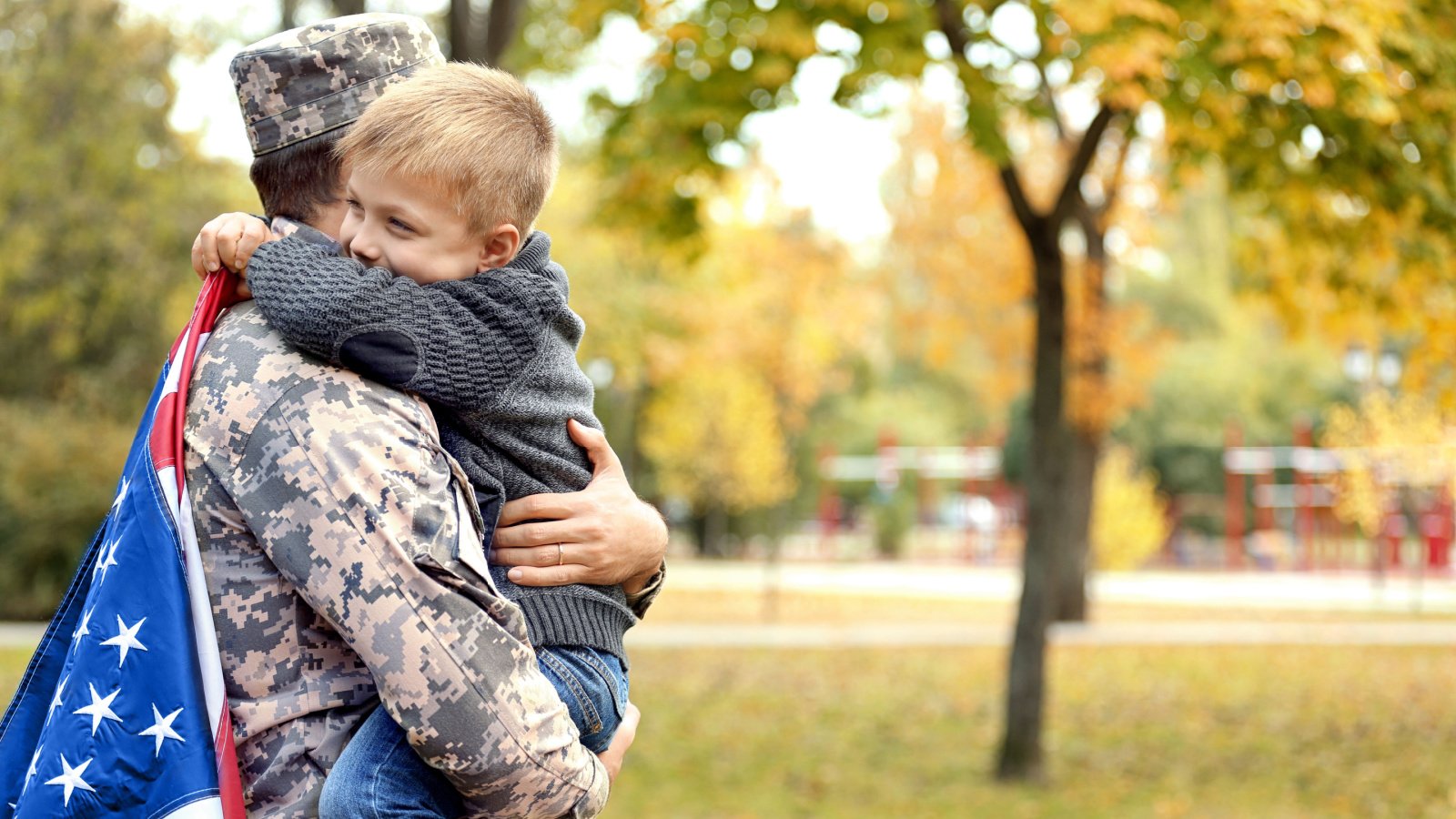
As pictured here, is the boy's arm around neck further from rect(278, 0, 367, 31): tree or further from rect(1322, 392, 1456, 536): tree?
rect(1322, 392, 1456, 536): tree

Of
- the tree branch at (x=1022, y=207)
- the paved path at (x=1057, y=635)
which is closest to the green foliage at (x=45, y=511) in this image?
the paved path at (x=1057, y=635)

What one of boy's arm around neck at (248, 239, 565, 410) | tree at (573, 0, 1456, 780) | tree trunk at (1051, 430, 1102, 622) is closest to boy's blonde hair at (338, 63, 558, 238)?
boy's arm around neck at (248, 239, 565, 410)

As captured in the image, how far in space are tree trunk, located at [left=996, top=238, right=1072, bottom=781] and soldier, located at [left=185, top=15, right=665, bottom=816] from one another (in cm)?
766

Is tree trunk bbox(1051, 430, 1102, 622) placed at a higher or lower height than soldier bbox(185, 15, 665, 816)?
lower

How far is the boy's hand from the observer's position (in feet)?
6.23

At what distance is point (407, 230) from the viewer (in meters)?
1.84

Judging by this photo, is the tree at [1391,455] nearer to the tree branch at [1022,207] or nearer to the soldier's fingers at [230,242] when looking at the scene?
the tree branch at [1022,207]

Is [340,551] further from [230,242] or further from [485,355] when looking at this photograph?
[230,242]

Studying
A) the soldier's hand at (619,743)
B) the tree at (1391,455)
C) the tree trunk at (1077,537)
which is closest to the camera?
the soldier's hand at (619,743)

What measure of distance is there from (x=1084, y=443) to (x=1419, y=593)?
9.39m

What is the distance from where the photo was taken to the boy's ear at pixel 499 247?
6.20 ft

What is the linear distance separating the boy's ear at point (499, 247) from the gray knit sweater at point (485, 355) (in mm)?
16

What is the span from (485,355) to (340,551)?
0.31 metres

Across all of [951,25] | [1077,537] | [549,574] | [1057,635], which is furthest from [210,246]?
[1077,537]
